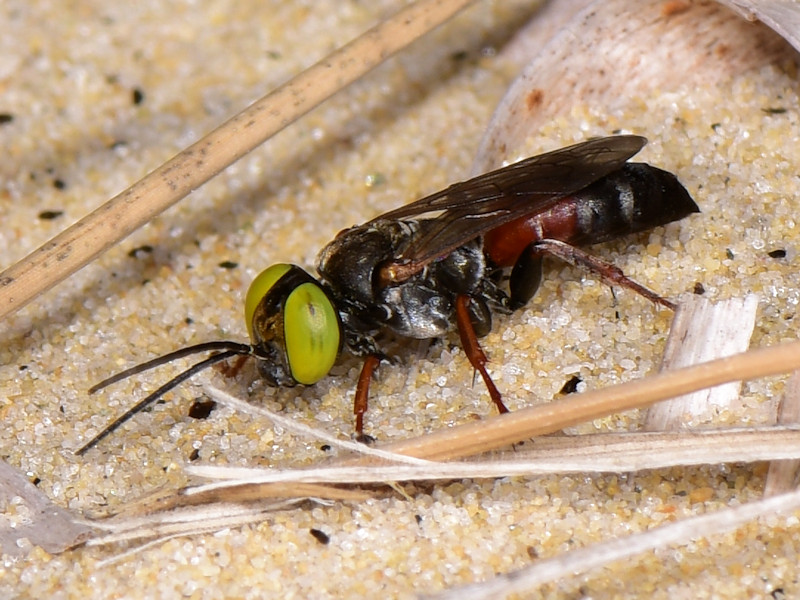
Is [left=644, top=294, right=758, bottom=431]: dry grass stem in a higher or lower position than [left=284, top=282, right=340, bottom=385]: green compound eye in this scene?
lower

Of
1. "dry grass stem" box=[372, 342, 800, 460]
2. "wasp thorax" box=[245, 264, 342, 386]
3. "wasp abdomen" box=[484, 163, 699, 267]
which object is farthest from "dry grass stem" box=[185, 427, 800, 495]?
"wasp abdomen" box=[484, 163, 699, 267]

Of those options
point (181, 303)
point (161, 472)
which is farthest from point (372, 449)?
point (181, 303)

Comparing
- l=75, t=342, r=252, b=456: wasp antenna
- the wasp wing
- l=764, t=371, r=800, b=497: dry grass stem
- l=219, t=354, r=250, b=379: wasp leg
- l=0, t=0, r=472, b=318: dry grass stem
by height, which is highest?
l=0, t=0, r=472, b=318: dry grass stem

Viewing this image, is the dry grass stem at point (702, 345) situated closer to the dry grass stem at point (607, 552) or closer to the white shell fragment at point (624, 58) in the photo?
the dry grass stem at point (607, 552)

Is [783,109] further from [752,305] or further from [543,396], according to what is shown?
[543,396]

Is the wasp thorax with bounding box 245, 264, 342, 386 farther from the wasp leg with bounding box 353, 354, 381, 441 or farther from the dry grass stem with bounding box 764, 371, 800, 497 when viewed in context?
the dry grass stem with bounding box 764, 371, 800, 497

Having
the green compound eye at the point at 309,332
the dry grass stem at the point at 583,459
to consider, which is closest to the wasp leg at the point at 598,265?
the dry grass stem at the point at 583,459
